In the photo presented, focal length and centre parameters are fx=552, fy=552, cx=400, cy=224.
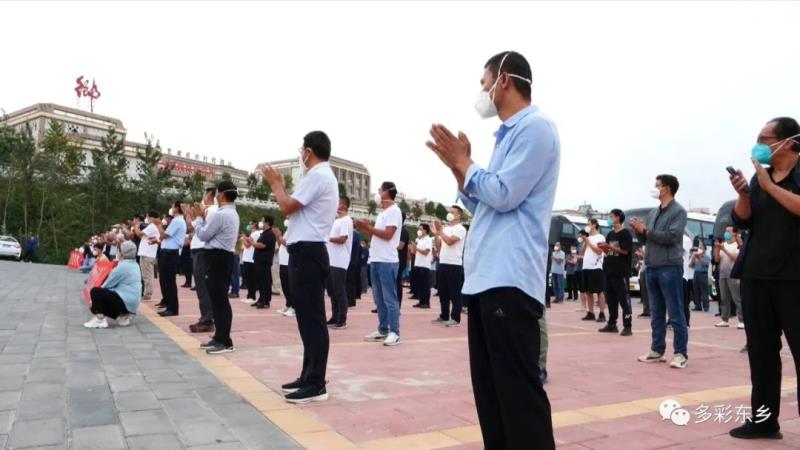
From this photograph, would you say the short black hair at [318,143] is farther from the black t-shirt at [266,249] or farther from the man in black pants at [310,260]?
the black t-shirt at [266,249]

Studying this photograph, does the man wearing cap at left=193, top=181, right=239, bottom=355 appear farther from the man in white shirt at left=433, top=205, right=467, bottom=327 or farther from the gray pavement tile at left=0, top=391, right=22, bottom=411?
the man in white shirt at left=433, top=205, right=467, bottom=327

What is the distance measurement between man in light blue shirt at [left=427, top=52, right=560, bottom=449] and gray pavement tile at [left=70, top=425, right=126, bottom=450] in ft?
6.49

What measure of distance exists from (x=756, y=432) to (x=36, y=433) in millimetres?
4071

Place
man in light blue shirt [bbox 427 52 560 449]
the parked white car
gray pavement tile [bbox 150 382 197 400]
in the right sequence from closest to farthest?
man in light blue shirt [bbox 427 52 560 449] → gray pavement tile [bbox 150 382 197 400] → the parked white car

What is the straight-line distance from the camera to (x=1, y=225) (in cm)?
3369

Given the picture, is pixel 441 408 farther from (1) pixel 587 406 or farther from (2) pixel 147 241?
(2) pixel 147 241

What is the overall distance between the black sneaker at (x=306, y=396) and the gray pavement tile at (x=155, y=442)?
2.95 ft

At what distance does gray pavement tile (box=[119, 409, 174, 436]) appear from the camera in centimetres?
309

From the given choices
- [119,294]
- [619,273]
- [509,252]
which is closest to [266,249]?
[119,294]

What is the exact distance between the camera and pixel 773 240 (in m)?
3.25

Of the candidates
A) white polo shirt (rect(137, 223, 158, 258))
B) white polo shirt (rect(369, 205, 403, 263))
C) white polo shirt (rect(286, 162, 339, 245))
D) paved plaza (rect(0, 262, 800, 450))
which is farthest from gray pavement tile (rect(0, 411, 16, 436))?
white polo shirt (rect(137, 223, 158, 258))

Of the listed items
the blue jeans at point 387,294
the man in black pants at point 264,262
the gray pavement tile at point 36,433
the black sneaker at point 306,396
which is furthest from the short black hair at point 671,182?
the man in black pants at point 264,262

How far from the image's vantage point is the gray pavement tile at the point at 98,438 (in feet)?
9.30

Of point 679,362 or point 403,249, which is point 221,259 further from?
A: point 403,249
